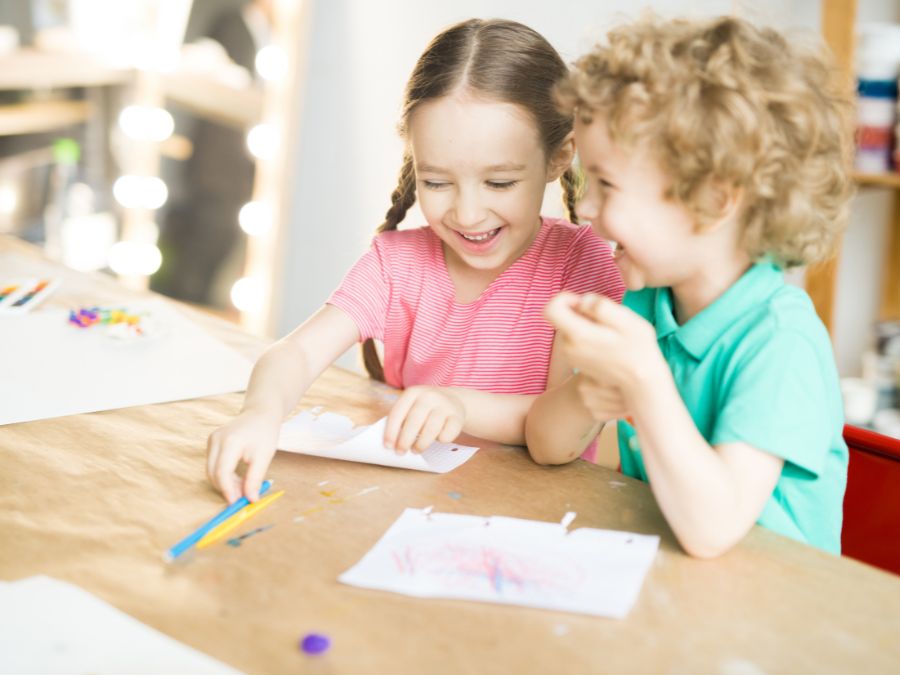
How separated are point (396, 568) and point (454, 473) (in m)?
0.18

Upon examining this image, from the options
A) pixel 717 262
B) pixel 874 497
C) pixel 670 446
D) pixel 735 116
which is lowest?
pixel 874 497

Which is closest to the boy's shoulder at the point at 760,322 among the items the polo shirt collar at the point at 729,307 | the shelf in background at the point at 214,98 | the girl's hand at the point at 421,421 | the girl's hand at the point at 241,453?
the polo shirt collar at the point at 729,307

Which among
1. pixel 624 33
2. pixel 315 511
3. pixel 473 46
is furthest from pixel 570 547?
pixel 473 46

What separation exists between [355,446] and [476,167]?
0.32m

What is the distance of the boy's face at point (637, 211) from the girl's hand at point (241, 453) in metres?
0.33

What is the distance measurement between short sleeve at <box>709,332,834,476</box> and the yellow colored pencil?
0.34 meters

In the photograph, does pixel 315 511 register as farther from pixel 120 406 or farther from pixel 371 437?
pixel 120 406

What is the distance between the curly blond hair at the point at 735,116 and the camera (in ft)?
2.25

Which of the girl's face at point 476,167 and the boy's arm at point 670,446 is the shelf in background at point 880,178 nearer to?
the girl's face at point 476,167

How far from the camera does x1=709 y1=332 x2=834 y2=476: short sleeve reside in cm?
66

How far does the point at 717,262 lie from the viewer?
0.76 meters

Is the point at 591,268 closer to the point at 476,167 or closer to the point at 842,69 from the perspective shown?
the point at 476,167

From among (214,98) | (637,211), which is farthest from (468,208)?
(214,98)

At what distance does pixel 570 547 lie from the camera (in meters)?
0.65
